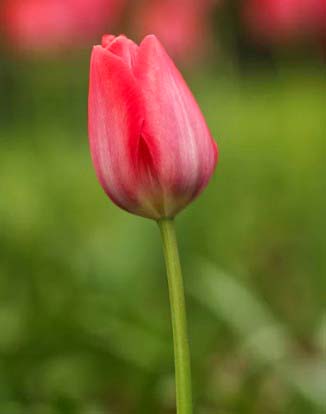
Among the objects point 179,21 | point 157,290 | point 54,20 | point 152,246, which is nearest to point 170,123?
point 157,290

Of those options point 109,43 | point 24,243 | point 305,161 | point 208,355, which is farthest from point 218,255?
point 109,43

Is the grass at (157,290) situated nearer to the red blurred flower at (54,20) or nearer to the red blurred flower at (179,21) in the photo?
the red blurred flower at (54,20)

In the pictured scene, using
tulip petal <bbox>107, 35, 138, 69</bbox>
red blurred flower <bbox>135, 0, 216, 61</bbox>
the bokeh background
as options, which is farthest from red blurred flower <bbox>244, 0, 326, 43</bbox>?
tulip petal <bbox>107, 35, 138, 69</bbox>

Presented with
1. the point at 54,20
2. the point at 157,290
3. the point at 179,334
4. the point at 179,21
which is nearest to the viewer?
the point at 179,334

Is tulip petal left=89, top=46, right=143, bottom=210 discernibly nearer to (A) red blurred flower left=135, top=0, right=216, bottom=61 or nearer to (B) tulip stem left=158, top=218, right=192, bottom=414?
(B) tulip stem left=158, top=218, right=192, bottom=414

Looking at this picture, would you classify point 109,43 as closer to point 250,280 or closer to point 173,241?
point 173,241

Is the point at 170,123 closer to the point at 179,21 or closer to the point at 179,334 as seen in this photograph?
the point at 179,334

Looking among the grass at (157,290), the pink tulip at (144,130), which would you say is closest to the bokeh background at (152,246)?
the grass at (157,290)
